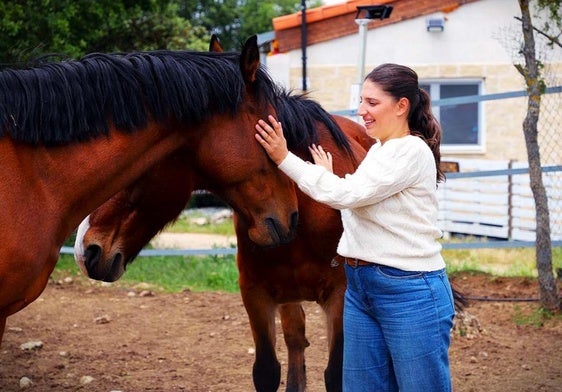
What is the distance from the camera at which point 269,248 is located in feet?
13.7

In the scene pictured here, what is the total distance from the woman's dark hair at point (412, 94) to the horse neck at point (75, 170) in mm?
816

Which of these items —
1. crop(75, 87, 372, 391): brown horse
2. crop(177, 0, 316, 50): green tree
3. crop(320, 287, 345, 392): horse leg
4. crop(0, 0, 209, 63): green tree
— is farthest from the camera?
crop(177, 0, 316, 50): green tree

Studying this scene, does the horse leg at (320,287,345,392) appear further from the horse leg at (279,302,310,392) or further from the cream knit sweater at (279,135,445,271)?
the cream knit sweater at (279,135,445,271)

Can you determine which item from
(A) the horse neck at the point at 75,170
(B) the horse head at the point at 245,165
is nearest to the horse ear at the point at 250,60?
(B) the horse head at the point at 245,165

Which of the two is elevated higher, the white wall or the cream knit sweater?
the white wall

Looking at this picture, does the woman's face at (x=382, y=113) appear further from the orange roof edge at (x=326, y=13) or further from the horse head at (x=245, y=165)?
the orange roof edge at (x=326, y=13)

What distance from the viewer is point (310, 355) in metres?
6.34

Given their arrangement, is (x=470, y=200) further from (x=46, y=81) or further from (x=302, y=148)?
(x=46, y=81)

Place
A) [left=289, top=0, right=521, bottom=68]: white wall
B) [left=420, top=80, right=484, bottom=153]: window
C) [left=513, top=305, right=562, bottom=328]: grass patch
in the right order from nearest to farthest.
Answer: [left=513, top=305, right=562, bottom=328]: grass patch
[left=289, top=0, right=521, bottom=68]: white wall
[left=420, top=80, right=484, bottom=153]: window

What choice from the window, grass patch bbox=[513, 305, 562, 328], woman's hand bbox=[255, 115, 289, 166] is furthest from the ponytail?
the window

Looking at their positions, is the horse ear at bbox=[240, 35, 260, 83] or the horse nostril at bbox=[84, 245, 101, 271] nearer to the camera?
the horse ear at bbox=[240, 35, 260, 83]

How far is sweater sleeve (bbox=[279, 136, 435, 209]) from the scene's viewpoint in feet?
10.5

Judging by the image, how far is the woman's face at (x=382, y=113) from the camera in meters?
3.29

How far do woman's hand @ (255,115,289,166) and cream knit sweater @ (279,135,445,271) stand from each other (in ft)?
0.12
